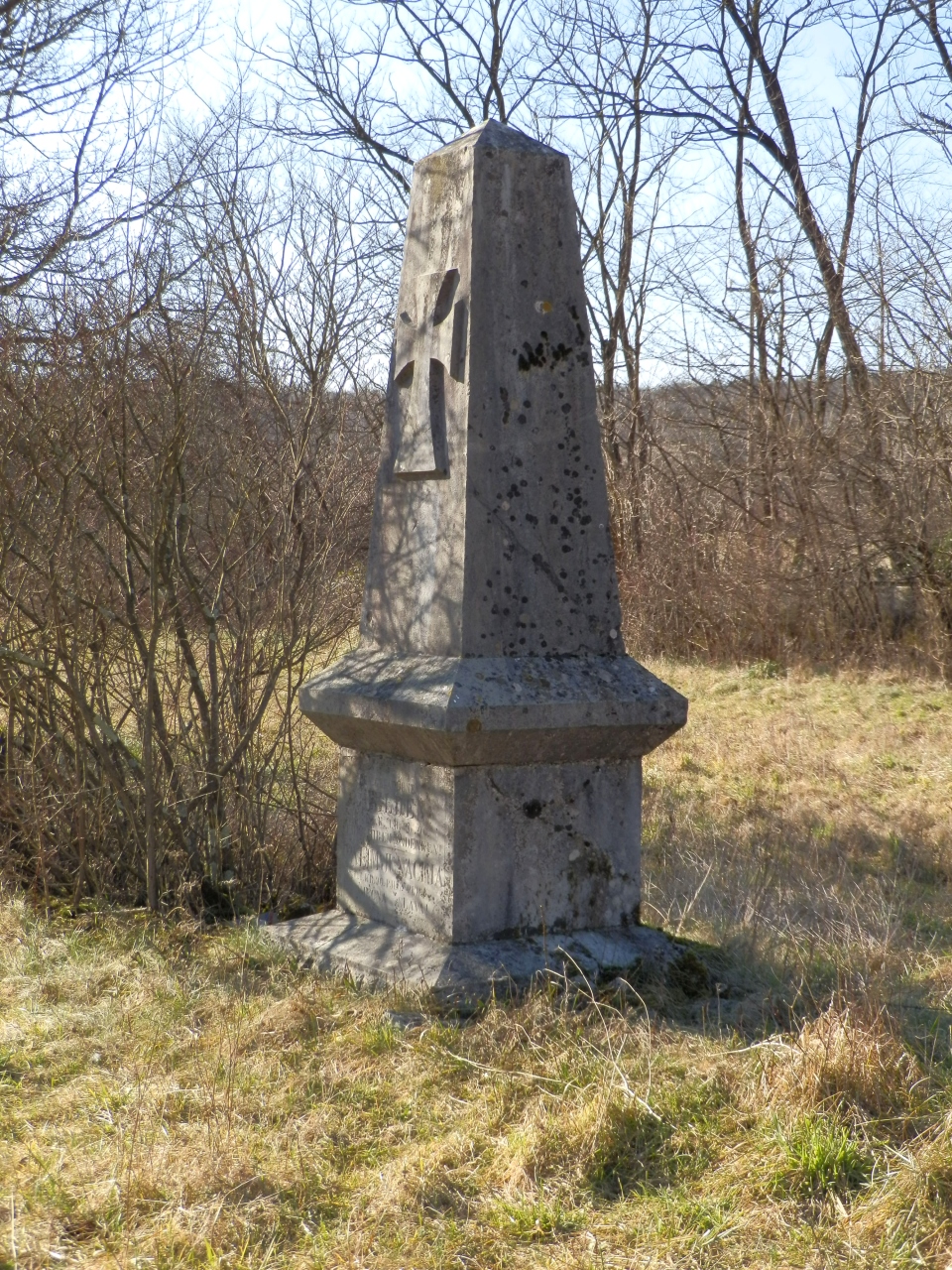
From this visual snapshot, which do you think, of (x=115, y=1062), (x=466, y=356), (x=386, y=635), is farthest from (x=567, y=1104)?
(x=466, y=356)

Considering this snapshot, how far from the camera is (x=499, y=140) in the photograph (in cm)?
401

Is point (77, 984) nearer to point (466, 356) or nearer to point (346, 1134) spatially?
point (346, 1134)

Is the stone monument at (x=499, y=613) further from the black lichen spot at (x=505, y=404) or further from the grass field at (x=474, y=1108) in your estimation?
the grass field at (x=474, y=1108)

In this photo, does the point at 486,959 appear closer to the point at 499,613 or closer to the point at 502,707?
the point at 502,707

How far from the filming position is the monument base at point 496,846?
3787 mm

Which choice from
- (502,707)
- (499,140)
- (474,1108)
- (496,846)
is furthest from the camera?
(499,140)

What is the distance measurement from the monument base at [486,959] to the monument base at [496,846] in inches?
2.0

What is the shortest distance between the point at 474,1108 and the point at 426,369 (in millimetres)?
2249

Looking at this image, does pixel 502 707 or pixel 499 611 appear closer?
pixel 502 707

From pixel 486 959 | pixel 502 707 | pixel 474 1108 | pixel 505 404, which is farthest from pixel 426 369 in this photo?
pixel 474 1108

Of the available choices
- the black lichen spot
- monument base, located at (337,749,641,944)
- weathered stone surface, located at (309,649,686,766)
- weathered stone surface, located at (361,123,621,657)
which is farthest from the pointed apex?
monument base, located at (337,749,641,944)

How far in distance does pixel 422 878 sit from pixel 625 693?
85 centimetres

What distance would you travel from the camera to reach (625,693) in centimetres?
391

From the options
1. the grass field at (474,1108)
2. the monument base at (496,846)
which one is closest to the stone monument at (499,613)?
the monument base at (496,846)
